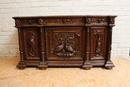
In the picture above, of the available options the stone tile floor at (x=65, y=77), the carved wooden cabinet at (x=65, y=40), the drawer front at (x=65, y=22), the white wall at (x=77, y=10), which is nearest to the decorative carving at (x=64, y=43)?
the carved wooden cabinet at (x=65, y=40)

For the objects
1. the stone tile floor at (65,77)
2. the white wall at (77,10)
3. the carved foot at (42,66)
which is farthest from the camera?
the white wall at (77,10)

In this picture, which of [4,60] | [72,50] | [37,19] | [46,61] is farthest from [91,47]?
[4,60]

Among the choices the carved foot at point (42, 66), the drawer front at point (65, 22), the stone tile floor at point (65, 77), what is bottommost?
the stone tile floor at point (65, 77)

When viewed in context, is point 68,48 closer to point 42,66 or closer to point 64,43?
point 64,43

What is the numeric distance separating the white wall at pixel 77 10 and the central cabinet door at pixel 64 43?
0.55 metres

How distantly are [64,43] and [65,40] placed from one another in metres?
0.04

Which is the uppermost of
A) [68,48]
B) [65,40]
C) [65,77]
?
[65,40]

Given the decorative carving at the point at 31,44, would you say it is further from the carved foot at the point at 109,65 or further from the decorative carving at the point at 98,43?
the carved foot at the point at 109,65

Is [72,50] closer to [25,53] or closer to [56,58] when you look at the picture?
[56,58]

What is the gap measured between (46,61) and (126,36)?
141cm

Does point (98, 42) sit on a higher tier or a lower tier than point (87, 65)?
higher

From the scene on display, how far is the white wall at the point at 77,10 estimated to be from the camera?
201 centimetres

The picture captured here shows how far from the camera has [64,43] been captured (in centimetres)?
166

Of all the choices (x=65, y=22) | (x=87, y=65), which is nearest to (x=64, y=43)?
(x=65, y=22)
